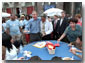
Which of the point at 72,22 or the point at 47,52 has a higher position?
the point at 72,22

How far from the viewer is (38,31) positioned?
400cm

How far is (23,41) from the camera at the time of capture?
4.00 metres

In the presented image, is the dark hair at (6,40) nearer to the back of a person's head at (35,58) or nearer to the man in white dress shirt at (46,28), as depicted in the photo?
the back of a person's head at (35,58)

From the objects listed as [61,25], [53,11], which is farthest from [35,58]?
[53,11]

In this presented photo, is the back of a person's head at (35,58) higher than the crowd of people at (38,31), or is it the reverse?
the crowd of people at (38,31)

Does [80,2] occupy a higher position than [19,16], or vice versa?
[80,2]

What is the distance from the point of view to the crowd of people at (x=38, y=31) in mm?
3949

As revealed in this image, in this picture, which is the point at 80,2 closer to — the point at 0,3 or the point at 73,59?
the point at 73,59

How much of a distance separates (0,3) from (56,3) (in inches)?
44.2

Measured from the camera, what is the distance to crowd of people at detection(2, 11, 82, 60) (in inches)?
155

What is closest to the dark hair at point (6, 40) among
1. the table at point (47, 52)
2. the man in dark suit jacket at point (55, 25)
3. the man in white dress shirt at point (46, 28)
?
the table at point (47, 52)

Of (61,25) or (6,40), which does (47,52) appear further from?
(6,40)

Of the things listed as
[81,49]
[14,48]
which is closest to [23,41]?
[14,48]

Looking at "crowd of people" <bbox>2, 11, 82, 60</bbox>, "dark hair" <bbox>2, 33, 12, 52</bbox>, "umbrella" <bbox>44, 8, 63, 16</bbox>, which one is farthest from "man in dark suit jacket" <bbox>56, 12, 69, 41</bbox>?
"dark hair" <bbox>2, 33, 12, 52</bbox>
